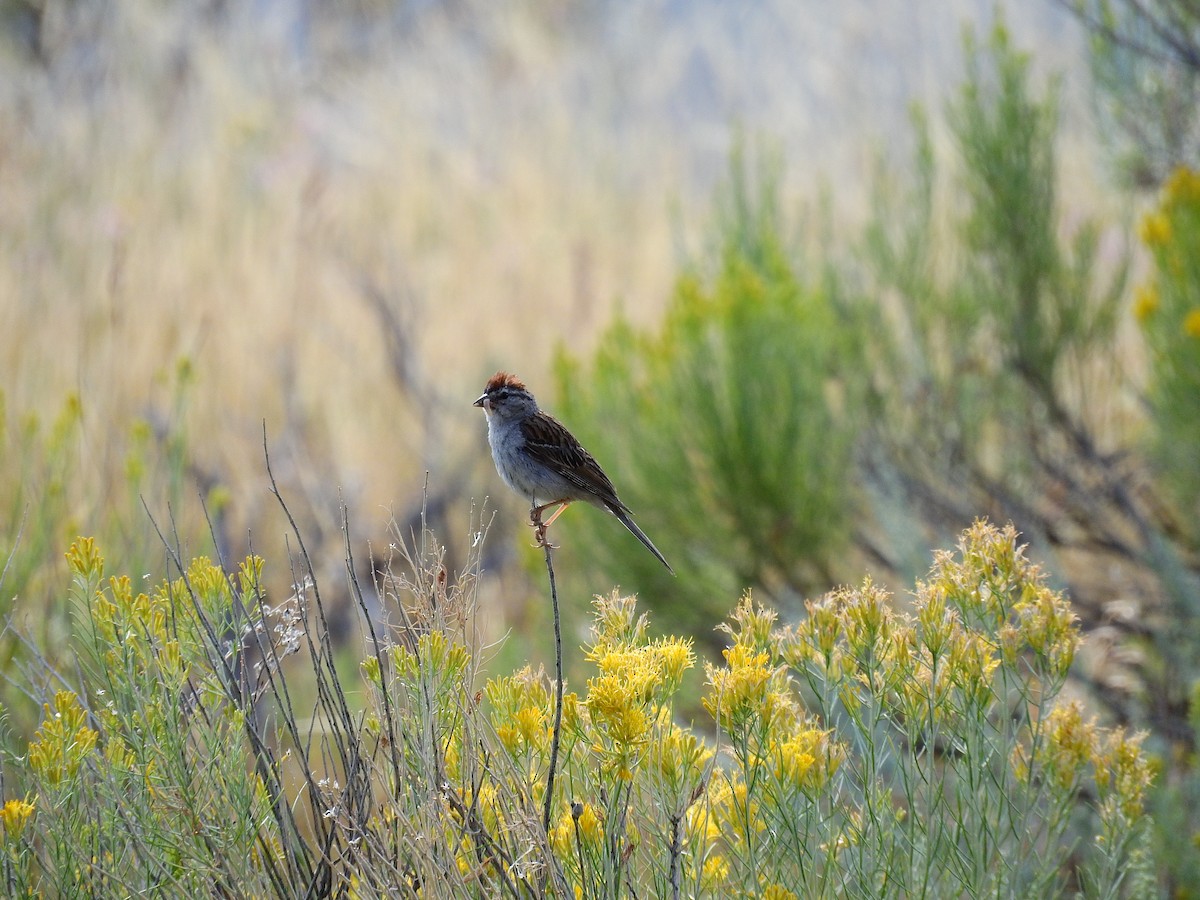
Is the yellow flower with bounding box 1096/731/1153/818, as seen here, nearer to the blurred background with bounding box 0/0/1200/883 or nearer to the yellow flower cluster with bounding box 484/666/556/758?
the yellow flower cluster with bounding box 484/666/556/758

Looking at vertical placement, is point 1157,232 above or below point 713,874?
above

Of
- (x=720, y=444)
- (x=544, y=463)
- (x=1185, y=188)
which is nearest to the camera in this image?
(x=544, y=463)

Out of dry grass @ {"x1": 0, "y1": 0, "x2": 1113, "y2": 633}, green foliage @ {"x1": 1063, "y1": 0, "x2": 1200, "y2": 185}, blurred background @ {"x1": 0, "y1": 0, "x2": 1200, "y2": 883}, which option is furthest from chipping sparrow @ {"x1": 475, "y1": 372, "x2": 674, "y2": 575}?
green foliage @ {"x1": 1063, "y1": 0, "x2": 1200, "y2": 185}

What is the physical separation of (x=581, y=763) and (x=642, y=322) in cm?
691

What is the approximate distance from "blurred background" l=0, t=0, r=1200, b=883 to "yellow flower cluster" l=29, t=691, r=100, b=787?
12.5 inches

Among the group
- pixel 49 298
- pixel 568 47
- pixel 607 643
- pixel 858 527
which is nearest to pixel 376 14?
pixel 568 47

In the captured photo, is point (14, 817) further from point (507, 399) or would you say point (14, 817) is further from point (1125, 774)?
point (507, 399)

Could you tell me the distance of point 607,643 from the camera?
6.19 feet

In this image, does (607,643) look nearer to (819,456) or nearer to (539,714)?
(539,714)

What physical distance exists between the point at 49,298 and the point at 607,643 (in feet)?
21.5

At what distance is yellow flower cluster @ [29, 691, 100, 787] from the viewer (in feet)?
5.79

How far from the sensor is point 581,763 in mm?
1849

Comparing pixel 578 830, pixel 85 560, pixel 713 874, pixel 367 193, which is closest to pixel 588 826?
pixel 578 830

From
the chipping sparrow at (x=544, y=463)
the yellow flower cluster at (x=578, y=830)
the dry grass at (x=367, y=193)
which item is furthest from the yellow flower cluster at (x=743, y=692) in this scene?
the dry grass at (x=367, y=193)
